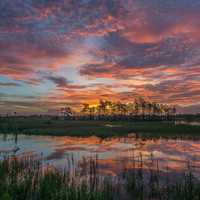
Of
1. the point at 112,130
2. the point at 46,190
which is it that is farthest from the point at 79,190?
the point at 112,130

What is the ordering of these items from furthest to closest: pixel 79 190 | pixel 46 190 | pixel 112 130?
pixel 112 130 → pixel 46 190 → pixel 79 190

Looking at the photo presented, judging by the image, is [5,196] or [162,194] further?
[162,194]

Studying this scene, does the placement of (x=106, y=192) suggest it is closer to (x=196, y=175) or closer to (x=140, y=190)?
(x=140, y=190)

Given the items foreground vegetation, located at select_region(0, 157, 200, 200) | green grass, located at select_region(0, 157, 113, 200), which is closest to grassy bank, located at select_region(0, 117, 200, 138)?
foreground vegetation, located at select_region(0, 157, 200, 200)

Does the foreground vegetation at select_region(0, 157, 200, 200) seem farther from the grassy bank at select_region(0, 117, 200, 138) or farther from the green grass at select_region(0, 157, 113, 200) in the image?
the grassy bank at select_region(0, 117, 200, 138)

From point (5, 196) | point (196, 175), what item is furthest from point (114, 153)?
point (5, 196)

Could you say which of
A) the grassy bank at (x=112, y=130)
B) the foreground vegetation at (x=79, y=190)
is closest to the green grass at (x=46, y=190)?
A: the foreground vegetation at (x=79, y=190)

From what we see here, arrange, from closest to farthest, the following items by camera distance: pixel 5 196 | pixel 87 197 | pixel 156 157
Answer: pixel 5 196 → pixel 87 197 → pixel 156 157

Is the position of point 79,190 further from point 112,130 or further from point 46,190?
point 112,130

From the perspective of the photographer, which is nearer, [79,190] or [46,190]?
[79,190]

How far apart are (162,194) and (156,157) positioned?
54.1 feet

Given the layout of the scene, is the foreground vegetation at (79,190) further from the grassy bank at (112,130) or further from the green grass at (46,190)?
the grassy bank at (112,130)

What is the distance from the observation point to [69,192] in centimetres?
1374

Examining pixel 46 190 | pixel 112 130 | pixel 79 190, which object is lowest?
pixel 46 190
